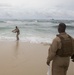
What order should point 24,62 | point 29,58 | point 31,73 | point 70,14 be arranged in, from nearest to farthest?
point 31,73, point 24,62, point 29,58, point 70,14

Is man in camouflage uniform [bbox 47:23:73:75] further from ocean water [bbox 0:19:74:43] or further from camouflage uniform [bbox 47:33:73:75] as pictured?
ocean water [bbox 0:19:74:43]

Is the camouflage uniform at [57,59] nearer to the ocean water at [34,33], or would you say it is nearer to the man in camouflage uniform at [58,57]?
the man in camouflage uniform at [58,57]

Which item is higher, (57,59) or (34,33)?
(57,59)

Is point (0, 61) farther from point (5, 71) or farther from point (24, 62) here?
point (5, 71)

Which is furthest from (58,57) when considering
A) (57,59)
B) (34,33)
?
(34,33)

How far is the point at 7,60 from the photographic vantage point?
1041cm

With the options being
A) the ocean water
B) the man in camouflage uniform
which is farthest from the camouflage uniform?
the ocean water

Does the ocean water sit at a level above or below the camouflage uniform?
below

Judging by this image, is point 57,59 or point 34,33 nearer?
point 57,59

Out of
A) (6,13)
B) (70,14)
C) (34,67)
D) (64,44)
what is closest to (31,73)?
(34,67)

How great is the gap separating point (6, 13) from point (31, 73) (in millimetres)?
46717

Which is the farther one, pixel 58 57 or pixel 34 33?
pixel 34 33

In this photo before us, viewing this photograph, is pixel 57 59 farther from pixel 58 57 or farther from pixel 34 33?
pixel 34 33

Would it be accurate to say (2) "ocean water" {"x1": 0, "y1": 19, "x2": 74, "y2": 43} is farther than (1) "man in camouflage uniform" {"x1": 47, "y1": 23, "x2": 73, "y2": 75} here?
Yes
